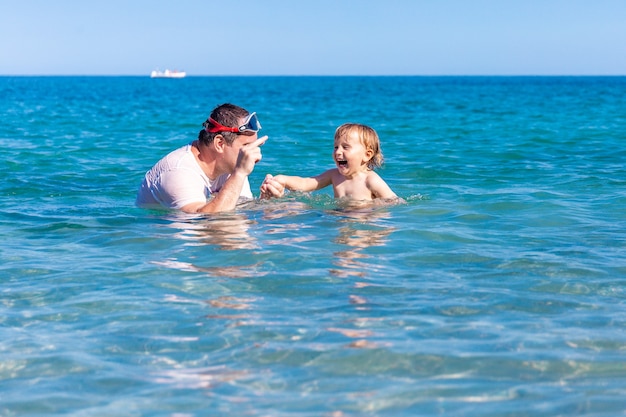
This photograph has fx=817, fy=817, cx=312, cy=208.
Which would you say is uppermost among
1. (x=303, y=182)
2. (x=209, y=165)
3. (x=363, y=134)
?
(x=363, y=134)

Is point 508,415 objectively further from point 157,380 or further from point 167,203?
point 167,203

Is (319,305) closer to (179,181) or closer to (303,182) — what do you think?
(179,181)

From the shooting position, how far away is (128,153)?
1540 centimetres

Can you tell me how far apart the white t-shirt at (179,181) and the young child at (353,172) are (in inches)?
31.4

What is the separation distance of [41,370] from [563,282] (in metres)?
3.20

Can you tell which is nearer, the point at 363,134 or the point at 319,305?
the point at 319,305

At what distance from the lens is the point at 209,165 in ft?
24.2

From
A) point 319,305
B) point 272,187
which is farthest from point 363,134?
point 319,305

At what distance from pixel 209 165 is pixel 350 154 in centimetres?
147

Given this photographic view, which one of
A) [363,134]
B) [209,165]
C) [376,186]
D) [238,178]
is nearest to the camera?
[238,178]

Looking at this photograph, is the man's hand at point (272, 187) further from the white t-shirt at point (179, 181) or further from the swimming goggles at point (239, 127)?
the swimming goggles at point (239, 127)

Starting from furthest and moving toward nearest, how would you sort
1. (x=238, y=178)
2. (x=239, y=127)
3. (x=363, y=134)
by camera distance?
1. (x=363, y=134)
2. (x=239, y=127)
3. (x=238, y=178)

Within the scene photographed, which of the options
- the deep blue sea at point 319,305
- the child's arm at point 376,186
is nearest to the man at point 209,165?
the deep blue sea at point 319,305

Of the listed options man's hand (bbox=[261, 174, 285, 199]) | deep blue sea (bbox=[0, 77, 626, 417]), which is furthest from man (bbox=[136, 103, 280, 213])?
man's hand (bbox=[261, 174, 285, 199])
